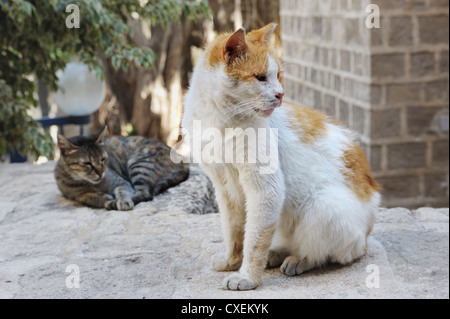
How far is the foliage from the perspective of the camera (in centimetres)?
329

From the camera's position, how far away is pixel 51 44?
3.51 metres

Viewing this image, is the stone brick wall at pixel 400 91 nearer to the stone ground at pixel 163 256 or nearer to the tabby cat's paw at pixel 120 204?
the stone ground at pixel 163 256

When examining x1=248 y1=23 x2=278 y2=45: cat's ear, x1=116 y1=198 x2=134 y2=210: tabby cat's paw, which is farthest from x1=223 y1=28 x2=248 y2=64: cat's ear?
x1=116 y1=198 x2=134 y2=210: tabby cat's paw

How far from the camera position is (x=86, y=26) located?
133 inches

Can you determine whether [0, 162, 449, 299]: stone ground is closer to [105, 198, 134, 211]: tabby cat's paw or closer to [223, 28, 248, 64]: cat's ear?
[105, 198, 134, 211]: tabby cat's paw

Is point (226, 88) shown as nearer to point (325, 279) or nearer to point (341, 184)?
point (341, 184)

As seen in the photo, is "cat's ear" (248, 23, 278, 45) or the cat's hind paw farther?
the cat's hind paw

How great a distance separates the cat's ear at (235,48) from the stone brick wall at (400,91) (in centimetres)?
237

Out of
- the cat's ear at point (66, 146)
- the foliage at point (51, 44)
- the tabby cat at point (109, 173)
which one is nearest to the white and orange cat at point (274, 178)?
the tabby cat at point (109, 173)

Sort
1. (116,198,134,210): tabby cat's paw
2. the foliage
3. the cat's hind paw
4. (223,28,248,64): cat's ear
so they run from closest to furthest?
(223,28,248,64): cat's ear
the cat's hind paw
(116,198,134,210): tabby cat's paw
the foliage

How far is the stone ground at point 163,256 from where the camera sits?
6.48 feet

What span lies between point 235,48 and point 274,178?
44cm

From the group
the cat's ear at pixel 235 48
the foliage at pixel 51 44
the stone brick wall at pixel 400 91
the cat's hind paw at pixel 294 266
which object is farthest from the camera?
the stone brick wall at pixel 400 91
